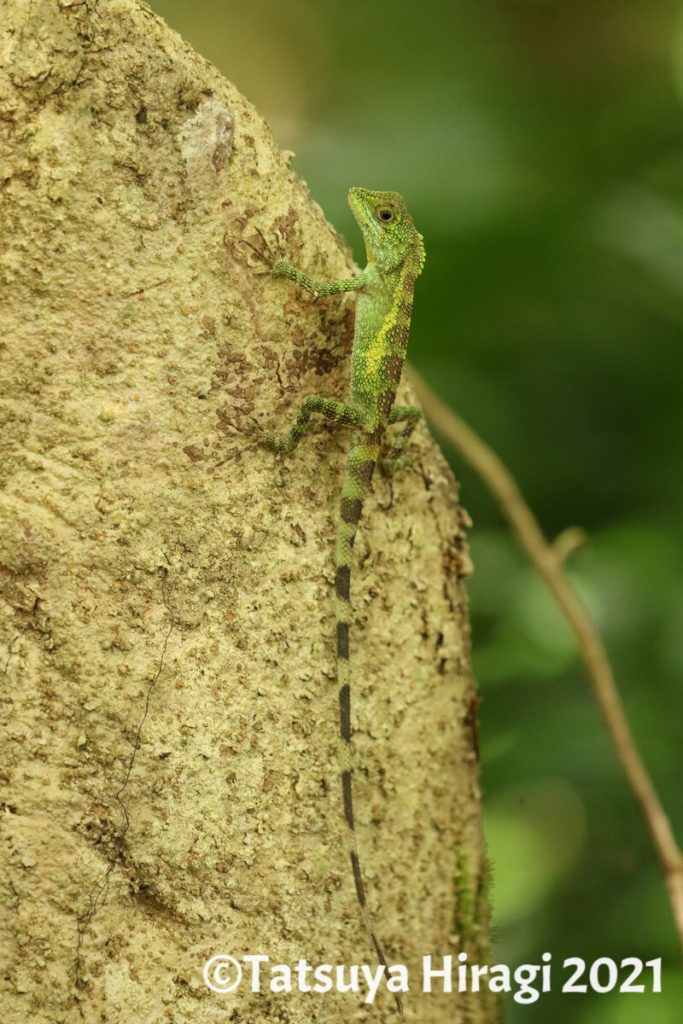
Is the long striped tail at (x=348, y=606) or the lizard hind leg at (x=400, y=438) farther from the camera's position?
the lizard hind leg at (x=400, y=438)

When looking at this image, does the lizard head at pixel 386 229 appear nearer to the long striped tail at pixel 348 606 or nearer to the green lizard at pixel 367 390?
→ the green lizard at pixel 367 390

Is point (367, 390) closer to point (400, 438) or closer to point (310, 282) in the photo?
point (400, 438)

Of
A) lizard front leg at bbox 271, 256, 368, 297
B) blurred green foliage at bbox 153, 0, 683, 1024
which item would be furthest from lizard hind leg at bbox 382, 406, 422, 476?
blurred green foliage at bbox 153, 0, 683, 1024

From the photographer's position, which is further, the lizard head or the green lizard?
the lizard head

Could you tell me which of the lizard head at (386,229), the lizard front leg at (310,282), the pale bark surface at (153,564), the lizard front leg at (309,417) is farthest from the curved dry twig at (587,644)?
the pale bark surface at (153,564)

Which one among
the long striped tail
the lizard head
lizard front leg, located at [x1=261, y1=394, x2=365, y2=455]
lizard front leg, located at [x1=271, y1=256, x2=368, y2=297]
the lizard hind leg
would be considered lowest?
the long striped tail

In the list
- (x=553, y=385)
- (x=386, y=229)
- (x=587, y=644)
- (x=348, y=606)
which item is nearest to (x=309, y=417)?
(x=348, y=606)

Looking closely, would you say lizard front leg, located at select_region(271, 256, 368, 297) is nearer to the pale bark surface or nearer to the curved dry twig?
the pale bark surface

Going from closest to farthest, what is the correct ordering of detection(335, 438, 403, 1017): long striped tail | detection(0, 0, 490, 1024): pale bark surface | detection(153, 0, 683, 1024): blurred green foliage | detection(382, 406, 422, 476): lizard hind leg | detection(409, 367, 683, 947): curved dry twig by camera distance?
detection(0, 0, 490, 1024): pale bark surface, detection(335, 438, 403, 1017): long striped tail, detection(382, 406, 422, 476): lizard hind leg, detection(409, 367, 683, 947): curved dry twig, detection(153, 0, 683, 1024): blurred green foliage
